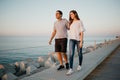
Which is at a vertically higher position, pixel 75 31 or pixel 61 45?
pixel 75 31

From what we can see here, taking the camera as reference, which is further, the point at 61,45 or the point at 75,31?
the point at 61,45

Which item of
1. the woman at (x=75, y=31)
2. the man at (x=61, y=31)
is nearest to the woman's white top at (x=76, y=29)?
the woman at (x=75, y=31)

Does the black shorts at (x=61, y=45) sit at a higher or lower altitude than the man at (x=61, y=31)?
lower

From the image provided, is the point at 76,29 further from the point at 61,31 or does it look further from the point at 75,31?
the point at 61,31

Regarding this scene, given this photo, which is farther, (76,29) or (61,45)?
Result: (61,45)

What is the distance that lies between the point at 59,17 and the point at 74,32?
61 centimetres

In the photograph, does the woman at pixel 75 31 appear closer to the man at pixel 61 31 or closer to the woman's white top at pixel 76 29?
the woman's white top at pixel 76 29

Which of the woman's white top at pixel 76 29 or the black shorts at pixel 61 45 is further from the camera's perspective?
the black shorts at pixel 61 45

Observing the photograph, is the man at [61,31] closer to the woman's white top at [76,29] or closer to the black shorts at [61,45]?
the black shorts at [61,45]

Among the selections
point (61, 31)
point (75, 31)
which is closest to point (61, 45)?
point (61, 31)

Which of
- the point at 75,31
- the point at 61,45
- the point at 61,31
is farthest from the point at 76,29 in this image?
the point at 61,45

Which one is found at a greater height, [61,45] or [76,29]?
[76,29]

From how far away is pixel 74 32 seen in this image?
16.8 ft

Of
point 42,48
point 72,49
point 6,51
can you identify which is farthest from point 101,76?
point 42,48
